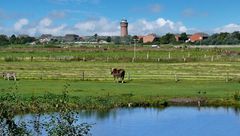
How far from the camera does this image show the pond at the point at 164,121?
30.2m

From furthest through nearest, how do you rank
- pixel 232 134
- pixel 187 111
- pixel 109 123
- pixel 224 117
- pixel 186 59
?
pixel 186 59 → pixel 187 111 → pixel 224 117 → pixel 109 123 → pixel 232 134

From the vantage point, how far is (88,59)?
98375 millimetres

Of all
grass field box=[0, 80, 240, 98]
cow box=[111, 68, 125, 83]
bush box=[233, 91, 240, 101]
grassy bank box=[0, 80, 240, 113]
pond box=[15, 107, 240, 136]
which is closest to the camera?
pond box=[15, 107, 240, 136]

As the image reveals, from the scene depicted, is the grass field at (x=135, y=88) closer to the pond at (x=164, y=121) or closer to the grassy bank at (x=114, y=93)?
the grassy bank at (x=114, y=93)

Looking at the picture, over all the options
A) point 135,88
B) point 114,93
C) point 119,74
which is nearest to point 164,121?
point 114,93

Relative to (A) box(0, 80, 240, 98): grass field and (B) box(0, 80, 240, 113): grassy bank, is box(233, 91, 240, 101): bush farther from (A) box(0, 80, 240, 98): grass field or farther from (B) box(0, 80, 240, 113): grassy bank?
(A) box(0, 80, 240, 98): grass field

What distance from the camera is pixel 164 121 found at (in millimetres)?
34219

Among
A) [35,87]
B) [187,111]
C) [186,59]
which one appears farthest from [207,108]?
[186,59]

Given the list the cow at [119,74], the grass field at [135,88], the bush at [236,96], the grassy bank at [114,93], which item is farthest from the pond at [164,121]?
the cow at [119,74]

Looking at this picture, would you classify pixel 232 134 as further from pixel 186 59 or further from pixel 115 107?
pixel 186 59

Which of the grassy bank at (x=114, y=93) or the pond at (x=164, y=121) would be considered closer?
the pond at (x=164, y=121)

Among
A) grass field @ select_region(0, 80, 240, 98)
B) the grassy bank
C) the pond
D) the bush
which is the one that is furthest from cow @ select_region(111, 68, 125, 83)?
the pond

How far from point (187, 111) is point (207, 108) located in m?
2.34

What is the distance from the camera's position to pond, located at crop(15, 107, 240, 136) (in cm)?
3016
